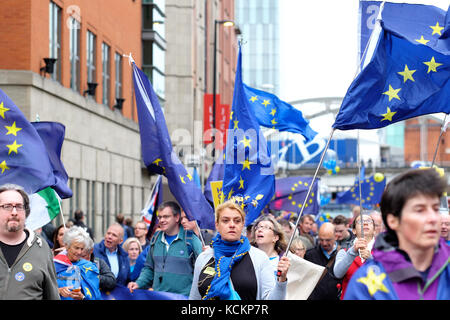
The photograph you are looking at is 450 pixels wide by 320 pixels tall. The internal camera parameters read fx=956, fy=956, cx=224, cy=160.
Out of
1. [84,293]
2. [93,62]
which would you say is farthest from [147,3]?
[84,293]

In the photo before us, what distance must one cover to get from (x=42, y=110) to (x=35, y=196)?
46.2 ft

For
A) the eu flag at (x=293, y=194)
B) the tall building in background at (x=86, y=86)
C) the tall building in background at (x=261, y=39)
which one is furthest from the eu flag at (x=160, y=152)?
the tall building in background at (x=261, y=39)

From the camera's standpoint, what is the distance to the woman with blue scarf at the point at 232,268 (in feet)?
23.1

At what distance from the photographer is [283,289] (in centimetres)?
678

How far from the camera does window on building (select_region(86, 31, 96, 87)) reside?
32.5 meters

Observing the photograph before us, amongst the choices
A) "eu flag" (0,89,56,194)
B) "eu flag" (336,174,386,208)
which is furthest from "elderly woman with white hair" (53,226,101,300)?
"eu flag" (336,174,386,208)

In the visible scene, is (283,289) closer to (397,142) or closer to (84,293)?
(84,293)

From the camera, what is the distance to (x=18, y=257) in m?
6.51

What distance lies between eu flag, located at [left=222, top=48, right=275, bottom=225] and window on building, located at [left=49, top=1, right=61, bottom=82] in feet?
51.6

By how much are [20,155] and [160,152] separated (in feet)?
6.71

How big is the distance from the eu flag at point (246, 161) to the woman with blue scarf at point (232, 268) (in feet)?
14.3

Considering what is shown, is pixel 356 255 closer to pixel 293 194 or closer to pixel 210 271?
pixel 210 271

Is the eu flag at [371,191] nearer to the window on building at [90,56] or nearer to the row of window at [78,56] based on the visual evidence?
the row of window at [78,56]

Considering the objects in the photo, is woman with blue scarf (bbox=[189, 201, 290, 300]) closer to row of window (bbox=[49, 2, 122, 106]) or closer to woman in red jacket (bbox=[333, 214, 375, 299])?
woman in red jacket (bbox=[333, 214, 375, 299])
